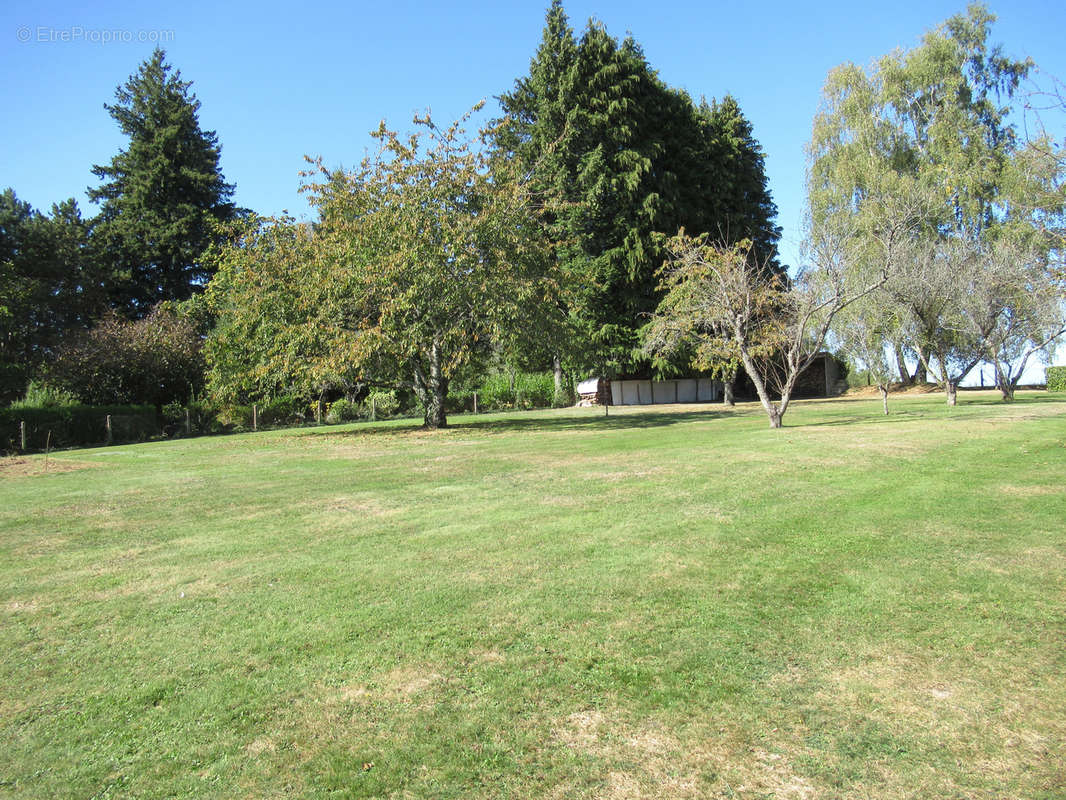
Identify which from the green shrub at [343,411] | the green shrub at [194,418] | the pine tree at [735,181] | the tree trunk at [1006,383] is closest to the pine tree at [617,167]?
the pine tree at [735,181]

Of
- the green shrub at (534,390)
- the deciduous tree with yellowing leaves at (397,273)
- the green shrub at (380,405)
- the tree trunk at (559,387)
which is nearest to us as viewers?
the deciduous tree with yellowing leaves at (397,273)

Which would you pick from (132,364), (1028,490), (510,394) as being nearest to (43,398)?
(132,364)

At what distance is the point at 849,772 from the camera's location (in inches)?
115

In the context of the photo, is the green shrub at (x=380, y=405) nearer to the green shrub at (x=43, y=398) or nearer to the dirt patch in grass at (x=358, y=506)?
the green shrub at (x=43, y=398)

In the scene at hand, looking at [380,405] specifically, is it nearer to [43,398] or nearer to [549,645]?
[43,398]

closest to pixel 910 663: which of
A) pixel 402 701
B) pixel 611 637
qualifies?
pixel 611 637

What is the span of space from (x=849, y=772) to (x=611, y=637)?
1660mm

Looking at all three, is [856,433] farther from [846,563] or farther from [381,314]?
[381,314]

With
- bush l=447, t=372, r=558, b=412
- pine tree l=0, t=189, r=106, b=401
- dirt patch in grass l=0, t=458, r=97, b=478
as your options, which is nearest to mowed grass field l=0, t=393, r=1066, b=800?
dirt patch in grass l=0, t=458, r=97, b=478

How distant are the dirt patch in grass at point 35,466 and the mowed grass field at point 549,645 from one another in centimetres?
660

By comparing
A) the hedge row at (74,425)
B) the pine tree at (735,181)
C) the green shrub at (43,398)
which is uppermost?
the pine tree at (735,181)

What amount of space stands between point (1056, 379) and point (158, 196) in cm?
5528

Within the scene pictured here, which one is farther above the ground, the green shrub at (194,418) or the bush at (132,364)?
the bush at (132,364)

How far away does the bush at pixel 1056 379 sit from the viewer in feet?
129
